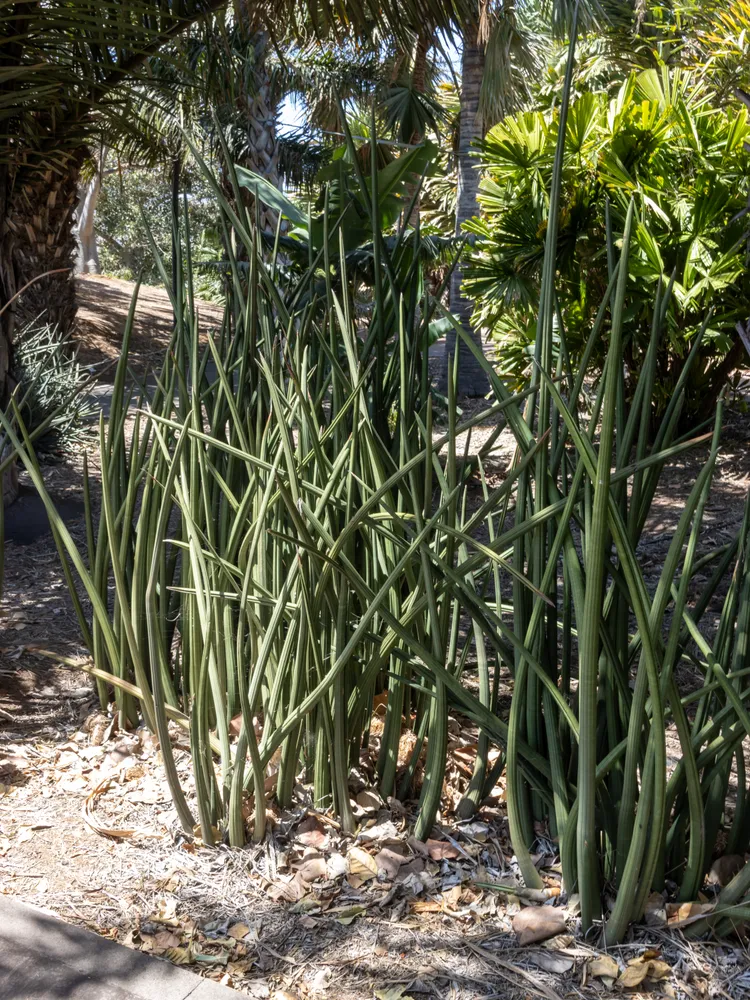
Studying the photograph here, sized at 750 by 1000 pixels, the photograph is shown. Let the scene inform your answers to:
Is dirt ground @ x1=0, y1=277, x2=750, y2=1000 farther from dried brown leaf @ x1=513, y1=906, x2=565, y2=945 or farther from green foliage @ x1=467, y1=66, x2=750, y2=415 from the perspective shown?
green foliage @ x1=467, y1=66, x2=750, y2=415

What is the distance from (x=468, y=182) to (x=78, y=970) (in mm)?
8770

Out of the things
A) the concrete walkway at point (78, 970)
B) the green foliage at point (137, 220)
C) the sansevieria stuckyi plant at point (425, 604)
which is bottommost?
the concrete walkway at point (78, 970)

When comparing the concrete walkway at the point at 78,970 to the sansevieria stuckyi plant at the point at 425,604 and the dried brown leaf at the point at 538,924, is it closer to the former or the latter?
the sansevieria stuckyi plant at the point at 425,604

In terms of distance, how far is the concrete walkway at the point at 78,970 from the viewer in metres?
1.52

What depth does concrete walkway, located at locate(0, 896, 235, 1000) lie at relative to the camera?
1517 millimetres

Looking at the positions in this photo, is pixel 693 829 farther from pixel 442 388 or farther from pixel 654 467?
pixel 442 388

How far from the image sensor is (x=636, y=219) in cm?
514

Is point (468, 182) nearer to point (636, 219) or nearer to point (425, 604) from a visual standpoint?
point (636, 219)

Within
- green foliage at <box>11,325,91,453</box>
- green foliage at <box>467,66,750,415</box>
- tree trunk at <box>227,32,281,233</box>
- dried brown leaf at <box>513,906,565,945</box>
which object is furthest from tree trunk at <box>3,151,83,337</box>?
dried brown leaf at <box>513,906,565,945</box>

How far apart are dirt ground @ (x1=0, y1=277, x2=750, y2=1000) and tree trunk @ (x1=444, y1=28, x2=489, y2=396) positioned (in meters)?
6.90

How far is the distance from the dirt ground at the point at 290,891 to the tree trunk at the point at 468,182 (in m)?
6.90

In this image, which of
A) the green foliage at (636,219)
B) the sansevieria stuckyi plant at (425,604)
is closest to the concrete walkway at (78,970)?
the sansevieria stuckyi plant at (425,604)

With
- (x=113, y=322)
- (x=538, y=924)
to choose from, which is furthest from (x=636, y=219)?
(x=113, y=322)

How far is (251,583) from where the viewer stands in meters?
1.83
